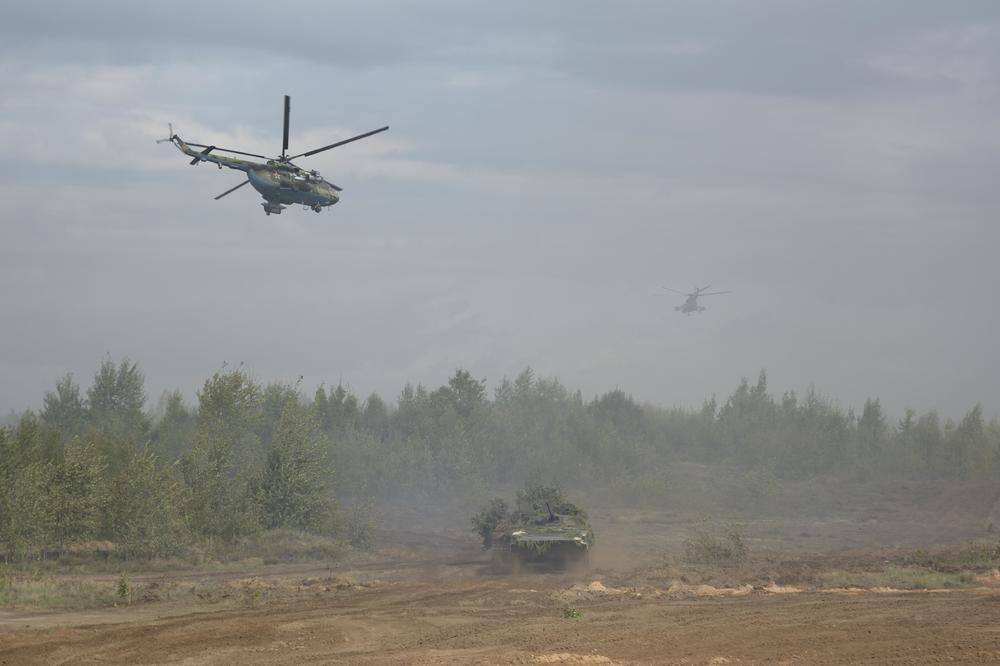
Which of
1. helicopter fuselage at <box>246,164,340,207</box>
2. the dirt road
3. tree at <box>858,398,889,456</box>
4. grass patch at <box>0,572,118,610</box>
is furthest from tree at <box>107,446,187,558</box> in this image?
tree at <box>858,398,889,456</box>

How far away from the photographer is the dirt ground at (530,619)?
18828 mm

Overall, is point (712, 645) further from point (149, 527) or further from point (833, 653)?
→ point (149, 527)

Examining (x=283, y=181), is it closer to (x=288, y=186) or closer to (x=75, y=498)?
(x=288, y=186)

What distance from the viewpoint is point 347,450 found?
75.6 meters

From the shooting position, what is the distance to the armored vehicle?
33844 millimetres

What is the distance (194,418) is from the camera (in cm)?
7862

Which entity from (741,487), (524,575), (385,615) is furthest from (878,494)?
(385,615)

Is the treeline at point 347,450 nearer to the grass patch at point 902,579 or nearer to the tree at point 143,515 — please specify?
the tree at point 143,515

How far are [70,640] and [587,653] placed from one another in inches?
378

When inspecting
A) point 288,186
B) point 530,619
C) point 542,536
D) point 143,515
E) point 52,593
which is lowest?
point 52,593

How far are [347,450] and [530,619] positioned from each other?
53.4m

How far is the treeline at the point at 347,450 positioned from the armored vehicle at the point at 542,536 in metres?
12.0

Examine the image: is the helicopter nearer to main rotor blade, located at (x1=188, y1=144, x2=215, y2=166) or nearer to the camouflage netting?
main rotor blade, located at (x1=188, y1=144, x2=215, y2=166)

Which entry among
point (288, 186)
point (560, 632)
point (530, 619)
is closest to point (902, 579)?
point (530, 619)
